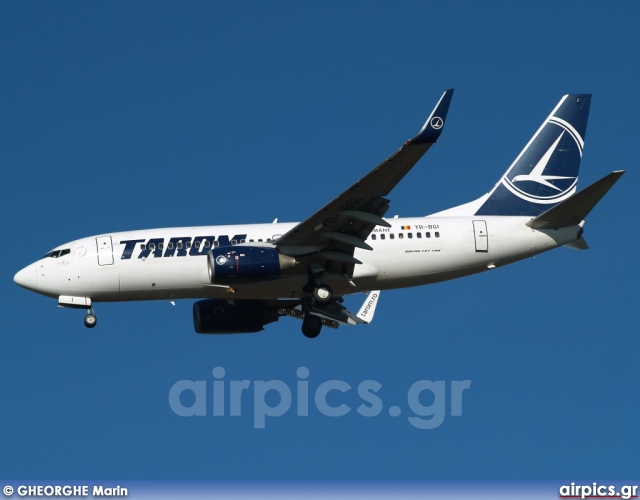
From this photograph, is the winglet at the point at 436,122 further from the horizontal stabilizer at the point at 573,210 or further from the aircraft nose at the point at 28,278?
the aircraft nose at the point at 28,278

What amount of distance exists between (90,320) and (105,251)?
255 centimetres

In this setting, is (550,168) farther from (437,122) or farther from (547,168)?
(437,122)

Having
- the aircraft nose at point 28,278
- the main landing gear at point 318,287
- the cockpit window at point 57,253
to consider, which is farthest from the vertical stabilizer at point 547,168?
the aircraft nose at point 28,278

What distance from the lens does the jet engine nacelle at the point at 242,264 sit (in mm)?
48625

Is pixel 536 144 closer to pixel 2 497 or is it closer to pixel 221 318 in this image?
pixel 221 318

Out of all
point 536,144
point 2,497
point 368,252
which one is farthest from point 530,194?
point 2,497

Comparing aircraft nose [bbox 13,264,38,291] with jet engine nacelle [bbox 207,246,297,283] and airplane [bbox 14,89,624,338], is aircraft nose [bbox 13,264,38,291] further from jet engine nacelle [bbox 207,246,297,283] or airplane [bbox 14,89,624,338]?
jet engine nacelle [bbox 207,246,297,283]

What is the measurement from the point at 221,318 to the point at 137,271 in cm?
512

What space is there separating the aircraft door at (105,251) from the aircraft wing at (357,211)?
19.6ft

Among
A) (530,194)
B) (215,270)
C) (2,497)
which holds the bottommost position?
(2,497)

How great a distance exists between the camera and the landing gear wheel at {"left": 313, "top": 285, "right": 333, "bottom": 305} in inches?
1978

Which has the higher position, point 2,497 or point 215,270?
point 215,270

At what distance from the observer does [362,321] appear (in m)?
56.9

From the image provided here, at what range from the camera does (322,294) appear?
50250 mm
